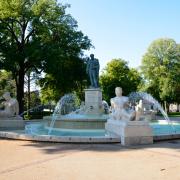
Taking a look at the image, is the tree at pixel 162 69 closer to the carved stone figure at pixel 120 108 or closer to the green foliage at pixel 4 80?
the green foliage at pixel 4 80

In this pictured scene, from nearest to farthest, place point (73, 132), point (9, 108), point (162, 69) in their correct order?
point (73, 132)
point (9, 108)
point (162, 69)

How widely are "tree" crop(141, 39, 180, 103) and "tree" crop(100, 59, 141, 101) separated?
108 inches

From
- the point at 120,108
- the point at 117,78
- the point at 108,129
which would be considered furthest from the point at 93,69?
the point at 117,78

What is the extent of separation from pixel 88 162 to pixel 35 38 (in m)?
28.3

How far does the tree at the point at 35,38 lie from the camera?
33062 mm

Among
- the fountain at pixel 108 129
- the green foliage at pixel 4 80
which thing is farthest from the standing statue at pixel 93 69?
the green foliage at pixel 4 80

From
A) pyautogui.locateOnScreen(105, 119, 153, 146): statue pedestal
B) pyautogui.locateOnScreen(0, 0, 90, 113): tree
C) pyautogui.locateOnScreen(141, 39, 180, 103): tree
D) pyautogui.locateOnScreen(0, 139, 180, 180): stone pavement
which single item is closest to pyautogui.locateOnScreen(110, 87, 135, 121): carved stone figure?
pyautogui.locateOnScreen(105, 119, 153, 146): statue pedestal

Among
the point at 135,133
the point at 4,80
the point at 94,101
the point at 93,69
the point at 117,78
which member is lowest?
the point at 135,133

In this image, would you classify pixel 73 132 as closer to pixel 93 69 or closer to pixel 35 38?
pixel 93 69

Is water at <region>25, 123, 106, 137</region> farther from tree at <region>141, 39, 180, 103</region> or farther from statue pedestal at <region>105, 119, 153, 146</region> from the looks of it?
tree at <region>141, 39, 180, 103</region>

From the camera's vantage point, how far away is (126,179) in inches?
265

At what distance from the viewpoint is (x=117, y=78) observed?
190 ft

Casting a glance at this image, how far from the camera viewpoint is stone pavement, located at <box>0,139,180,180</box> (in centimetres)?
705

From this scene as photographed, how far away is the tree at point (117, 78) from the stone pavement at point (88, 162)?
4486 cm
